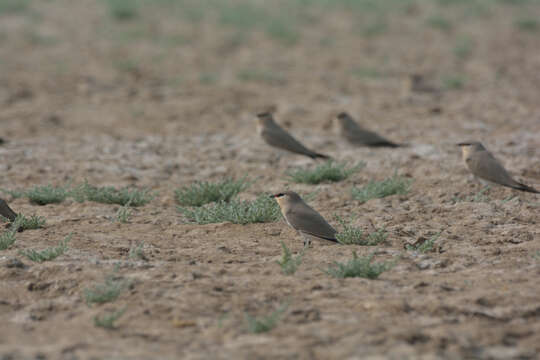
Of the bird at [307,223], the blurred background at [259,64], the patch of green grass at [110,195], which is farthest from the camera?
the blurred background at [259,64]

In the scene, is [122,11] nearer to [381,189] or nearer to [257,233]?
[381,189]

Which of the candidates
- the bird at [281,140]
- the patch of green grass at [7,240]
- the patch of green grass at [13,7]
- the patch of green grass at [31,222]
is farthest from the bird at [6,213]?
the patch of green grass at [13,7]

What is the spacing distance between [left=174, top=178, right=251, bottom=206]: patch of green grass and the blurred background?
110 inches

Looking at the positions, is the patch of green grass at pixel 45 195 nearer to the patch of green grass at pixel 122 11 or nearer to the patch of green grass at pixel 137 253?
the patch of green grass at pixel 137 253

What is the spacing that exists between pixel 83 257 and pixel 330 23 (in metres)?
12.4

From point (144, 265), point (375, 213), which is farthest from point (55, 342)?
point (375, 213)

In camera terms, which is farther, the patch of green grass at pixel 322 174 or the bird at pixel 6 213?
the patch of green grass at pixel 322 174

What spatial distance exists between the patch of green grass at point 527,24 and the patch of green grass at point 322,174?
405 inches

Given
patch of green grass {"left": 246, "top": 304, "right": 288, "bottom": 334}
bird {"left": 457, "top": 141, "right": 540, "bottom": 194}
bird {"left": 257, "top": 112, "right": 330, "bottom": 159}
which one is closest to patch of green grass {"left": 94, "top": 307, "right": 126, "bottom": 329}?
patch of green grass {"left": 246, "top": 304, "right": 288, "bottom": 334}

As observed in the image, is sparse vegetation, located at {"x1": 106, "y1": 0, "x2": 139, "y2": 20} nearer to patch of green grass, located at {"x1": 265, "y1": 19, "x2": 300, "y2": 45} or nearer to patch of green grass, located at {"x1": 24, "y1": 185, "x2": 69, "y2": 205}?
patch of green grass, located at {"x1": 265, "y1": 19, "x2": 300, "y2": 45}

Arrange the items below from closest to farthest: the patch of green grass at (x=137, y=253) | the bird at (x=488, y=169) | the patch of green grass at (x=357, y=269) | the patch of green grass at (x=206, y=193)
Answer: the patch of green grass at (x=357, y=269), the patch of green grass at (x=137, y=253), the bird at (x=488, y=169), the patch of green grass at (x=206, y=193)

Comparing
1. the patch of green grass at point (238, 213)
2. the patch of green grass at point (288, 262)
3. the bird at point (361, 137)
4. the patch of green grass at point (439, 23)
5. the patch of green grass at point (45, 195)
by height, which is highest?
the patch of green grass at point (439, 23)

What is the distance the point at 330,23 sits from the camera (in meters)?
16.0

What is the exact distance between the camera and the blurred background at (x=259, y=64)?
31.4 feet
